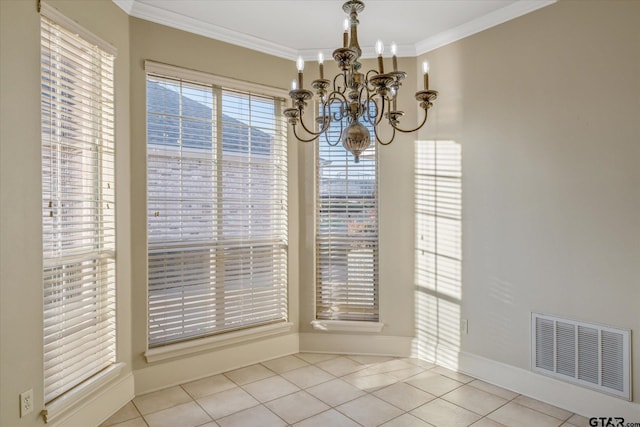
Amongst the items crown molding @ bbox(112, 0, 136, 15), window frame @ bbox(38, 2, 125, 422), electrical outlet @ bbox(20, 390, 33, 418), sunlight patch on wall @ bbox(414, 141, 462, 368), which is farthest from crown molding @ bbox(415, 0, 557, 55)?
electrical outlet @ bbox(20, 390, 33, 418)

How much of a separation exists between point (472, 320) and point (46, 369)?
2.92m

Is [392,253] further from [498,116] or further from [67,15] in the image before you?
[67,15]

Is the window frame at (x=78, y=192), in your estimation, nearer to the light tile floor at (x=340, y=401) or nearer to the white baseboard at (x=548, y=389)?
the light tile floor at (x=340, y=401)

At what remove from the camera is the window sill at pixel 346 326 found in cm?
364

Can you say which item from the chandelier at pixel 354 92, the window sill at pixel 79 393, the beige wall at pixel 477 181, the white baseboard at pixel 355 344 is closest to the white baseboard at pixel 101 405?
the window sill at pixel 79 393

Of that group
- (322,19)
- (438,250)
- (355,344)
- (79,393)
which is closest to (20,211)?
(79,393)

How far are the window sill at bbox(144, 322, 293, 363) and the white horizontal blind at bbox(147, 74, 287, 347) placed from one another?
58 millimetres

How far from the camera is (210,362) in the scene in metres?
3.27

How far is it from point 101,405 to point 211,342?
891mm

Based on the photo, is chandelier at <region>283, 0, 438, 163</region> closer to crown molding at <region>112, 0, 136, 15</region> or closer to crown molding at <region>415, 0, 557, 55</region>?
crown molding at <region>415, 0, 557, 55</region>

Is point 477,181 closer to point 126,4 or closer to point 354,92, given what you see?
point 354,92

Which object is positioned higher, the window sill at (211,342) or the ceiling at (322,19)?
the ceiling at (322,19)

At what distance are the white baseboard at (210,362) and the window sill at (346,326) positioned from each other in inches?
10.2

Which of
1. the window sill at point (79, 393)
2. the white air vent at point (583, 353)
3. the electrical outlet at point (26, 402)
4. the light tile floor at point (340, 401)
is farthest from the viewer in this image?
the light tile floor at point (340, 401)
